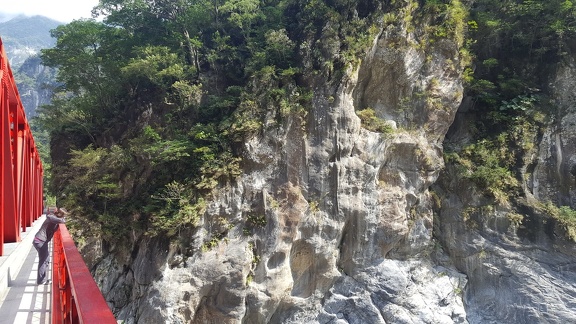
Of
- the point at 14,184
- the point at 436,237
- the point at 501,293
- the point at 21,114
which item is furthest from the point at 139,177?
the point at 501,293

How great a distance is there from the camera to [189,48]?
15430 mm

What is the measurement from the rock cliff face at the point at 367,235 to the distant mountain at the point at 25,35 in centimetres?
16336

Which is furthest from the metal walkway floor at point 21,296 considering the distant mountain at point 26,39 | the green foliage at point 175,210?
the distant mountain at point 26,39

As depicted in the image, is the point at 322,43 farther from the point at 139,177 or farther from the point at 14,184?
the point at 14,184

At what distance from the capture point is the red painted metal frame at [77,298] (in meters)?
1.57

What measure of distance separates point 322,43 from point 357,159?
4739 mm

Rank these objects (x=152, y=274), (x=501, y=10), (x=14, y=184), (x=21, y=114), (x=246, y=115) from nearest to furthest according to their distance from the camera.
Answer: (x=14, y=184), (x=21, y=114), (x=152, y=274), (x=246, y=115), (x=501, y=10)

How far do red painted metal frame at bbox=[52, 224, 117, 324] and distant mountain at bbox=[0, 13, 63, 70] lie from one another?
170379 mm

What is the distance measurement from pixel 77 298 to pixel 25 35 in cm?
20953

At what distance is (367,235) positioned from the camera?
45.5ft

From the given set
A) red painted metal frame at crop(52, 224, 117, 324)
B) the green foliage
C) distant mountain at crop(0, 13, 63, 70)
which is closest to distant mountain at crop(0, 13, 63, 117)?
distant mountain at crop(0, 13, 63, 70)

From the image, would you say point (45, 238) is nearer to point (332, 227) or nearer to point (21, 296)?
point (21, 296)

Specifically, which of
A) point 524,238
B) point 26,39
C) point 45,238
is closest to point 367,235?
point 524,238

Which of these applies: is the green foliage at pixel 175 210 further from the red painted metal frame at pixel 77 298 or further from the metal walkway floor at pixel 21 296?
the red painted metal frame at pixel 77 298
